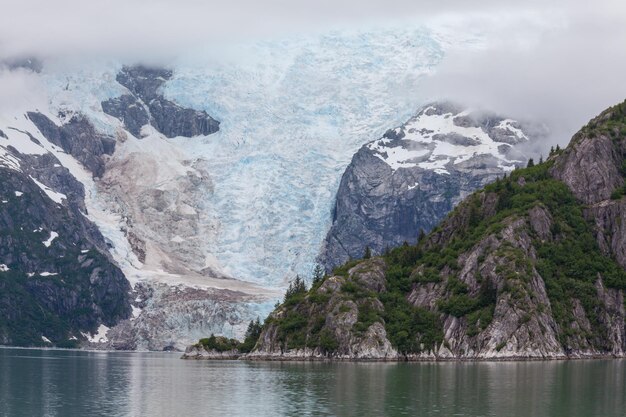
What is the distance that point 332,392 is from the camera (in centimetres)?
13775

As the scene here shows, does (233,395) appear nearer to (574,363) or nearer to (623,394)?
(623,394)

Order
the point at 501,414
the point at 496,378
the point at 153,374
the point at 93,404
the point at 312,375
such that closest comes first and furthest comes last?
the point at 501,414 → the point at 93,404 → the point at 496,378 → the point at 312,375 → the point at 153,374

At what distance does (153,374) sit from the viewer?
18912cm

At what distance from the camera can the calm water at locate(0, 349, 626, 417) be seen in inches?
4653

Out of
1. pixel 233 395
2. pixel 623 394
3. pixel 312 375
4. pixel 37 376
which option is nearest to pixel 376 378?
pixel 312 375

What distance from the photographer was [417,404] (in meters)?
123

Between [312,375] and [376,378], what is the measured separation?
13.6 meters

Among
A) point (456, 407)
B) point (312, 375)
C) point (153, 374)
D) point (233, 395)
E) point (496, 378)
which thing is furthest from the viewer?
point (153, 374)

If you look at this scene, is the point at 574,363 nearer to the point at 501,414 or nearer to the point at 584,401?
the point at 584,401

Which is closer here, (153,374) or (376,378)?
(376,378)

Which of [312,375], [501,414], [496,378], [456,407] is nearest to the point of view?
[501,414]

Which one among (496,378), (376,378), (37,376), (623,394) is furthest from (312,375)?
(623,394)

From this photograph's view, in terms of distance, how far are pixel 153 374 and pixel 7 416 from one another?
75.5 meters

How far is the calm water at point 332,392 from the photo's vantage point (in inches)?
4653
